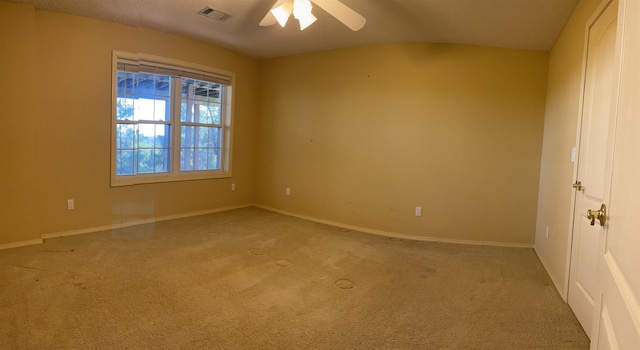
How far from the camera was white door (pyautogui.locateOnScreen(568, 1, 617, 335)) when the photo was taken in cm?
211

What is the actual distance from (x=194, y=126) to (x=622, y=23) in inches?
186

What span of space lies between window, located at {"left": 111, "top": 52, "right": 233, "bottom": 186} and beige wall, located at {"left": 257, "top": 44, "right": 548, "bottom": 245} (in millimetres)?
1451

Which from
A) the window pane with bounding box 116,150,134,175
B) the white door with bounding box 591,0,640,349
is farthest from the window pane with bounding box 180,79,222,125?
the white door with bounding box 591,0,640,349

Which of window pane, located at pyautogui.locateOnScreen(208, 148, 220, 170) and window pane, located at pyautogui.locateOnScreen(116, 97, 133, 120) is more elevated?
window pane, located at pyautogui.locateOnScreen(116, 97, 133, 120)

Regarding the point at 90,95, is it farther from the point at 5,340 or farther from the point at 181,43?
the point at 5,340

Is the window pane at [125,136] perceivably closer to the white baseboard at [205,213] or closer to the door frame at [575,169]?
the white baseboard at [205,213]

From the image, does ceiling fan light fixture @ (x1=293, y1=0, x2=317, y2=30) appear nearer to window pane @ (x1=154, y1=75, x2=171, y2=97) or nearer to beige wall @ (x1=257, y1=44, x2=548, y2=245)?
beige wall @ (x1=257, y1=44, x2=548, y2=245)

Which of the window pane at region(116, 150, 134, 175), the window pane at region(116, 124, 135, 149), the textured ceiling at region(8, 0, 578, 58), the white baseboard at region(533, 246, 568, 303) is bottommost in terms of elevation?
the white baseboard at region(533, 246, 568, 303)

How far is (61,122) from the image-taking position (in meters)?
3.59

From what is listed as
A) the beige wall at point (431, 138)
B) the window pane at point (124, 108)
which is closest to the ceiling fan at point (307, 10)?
the beige wall at point (431, 138)

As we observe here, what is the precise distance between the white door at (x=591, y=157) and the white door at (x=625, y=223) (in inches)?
53.5

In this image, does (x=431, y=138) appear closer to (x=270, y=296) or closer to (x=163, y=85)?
(x=270, y=296)

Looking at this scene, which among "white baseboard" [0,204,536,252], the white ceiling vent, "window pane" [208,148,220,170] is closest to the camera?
the white ceiling vent

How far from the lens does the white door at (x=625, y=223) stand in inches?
27.1
